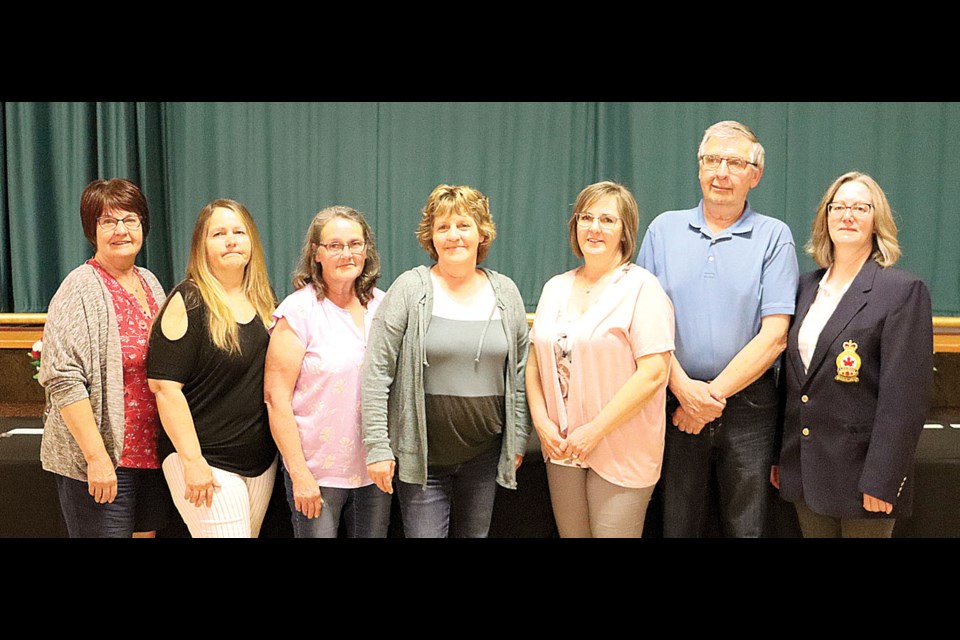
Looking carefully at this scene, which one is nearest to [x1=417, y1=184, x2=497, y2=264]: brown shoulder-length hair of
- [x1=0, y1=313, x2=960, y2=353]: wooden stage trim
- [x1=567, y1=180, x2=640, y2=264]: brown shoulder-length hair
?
[x1=567, y1=180, x2=640, y2=264]: brown shoulder-length hair

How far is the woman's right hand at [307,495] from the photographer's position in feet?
7.79

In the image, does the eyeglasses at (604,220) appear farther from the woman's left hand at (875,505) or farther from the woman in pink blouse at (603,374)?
the woman's left hand at (875,505)

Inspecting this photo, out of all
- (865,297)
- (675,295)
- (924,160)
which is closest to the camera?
(865,297)

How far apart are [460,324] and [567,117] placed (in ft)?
10.1

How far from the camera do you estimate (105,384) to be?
2.38 m

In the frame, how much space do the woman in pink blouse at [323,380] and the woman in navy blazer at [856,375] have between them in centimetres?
125

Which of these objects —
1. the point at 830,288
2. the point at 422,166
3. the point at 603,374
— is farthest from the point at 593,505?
the point at 422,166

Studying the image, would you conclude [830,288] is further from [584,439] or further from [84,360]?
[84,360]

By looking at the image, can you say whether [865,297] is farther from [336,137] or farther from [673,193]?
[336,137]

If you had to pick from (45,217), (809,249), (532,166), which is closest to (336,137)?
(532,166)

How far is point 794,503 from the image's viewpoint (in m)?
2.57

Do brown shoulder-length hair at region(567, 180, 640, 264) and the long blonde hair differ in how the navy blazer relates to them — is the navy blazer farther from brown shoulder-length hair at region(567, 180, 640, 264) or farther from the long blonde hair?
the long blonde hair

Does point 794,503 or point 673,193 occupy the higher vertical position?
point 673,193

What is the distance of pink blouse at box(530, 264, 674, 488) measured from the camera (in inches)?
92.3
